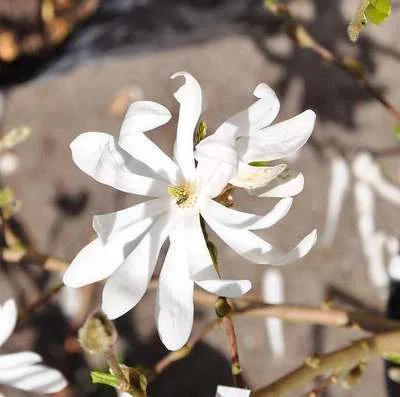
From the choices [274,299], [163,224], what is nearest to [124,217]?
[163,224]

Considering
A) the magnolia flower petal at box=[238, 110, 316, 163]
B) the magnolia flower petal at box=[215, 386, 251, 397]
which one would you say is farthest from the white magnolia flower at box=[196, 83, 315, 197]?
Result: the magnolia flower petal at box=[215, 386, 251, 397]

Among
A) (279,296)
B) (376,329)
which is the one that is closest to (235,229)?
(376,329)

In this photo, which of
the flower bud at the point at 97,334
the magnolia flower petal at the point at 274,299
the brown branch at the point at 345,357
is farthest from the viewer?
the magnolia flower petal at the point at 274,299

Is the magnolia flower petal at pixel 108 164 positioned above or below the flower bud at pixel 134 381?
above

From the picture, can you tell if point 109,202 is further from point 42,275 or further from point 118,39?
point 118,39

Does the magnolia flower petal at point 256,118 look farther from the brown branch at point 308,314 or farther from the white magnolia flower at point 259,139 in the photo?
the brown branch at point 308,314

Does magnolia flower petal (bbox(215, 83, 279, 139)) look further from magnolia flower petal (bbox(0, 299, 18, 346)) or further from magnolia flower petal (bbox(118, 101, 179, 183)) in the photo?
magnolia flower petal (bbox(0, 299, 18, 346))

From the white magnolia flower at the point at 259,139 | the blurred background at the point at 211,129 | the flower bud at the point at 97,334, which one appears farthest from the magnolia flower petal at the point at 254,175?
the blurred background at the point at 211,129
